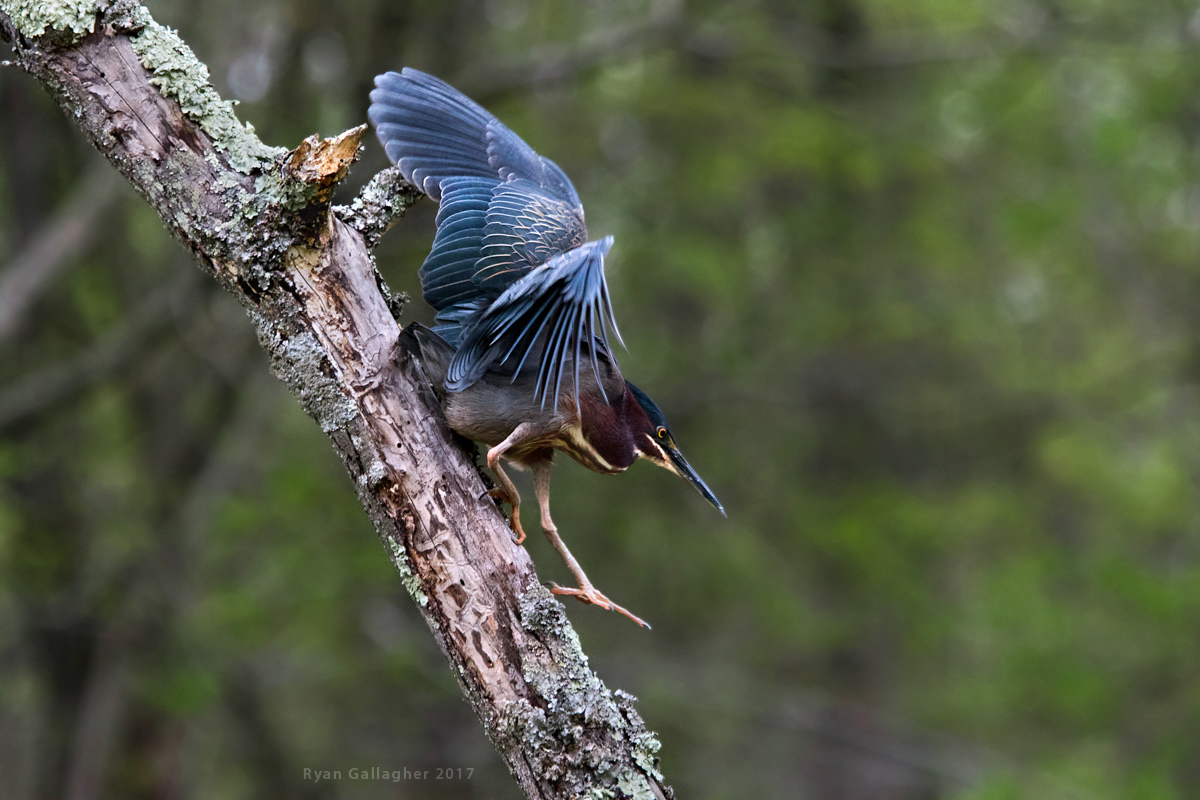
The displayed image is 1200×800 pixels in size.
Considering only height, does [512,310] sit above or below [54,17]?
below

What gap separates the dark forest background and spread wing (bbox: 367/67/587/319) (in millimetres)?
3063

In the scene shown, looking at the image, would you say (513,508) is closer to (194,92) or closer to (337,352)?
(337,352)

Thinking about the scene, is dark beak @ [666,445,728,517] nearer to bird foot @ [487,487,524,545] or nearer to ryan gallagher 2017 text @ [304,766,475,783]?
bird foot @ [487,487,524,545]

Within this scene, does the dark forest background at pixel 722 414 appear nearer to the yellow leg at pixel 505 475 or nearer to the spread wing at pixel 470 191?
the spread wing at pixel 470 191

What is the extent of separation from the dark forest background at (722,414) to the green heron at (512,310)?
312 centimetres

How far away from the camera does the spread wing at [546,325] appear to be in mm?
2475

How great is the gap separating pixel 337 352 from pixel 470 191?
30.0 inches

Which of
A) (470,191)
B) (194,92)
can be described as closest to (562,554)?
(470,191)

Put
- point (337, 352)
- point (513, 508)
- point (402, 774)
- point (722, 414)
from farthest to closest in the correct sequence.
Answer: point (722, 414) → point (402, 774) → point (513, 508) → point (337, 352)

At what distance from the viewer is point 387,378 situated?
8.21 ft

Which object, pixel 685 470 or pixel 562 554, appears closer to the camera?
pixel 562 554

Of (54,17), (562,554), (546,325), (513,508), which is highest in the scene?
(54,17)

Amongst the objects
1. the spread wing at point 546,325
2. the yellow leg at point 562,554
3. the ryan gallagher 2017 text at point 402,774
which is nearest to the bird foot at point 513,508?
the yellow leg at point 562,554

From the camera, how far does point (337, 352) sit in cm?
245
